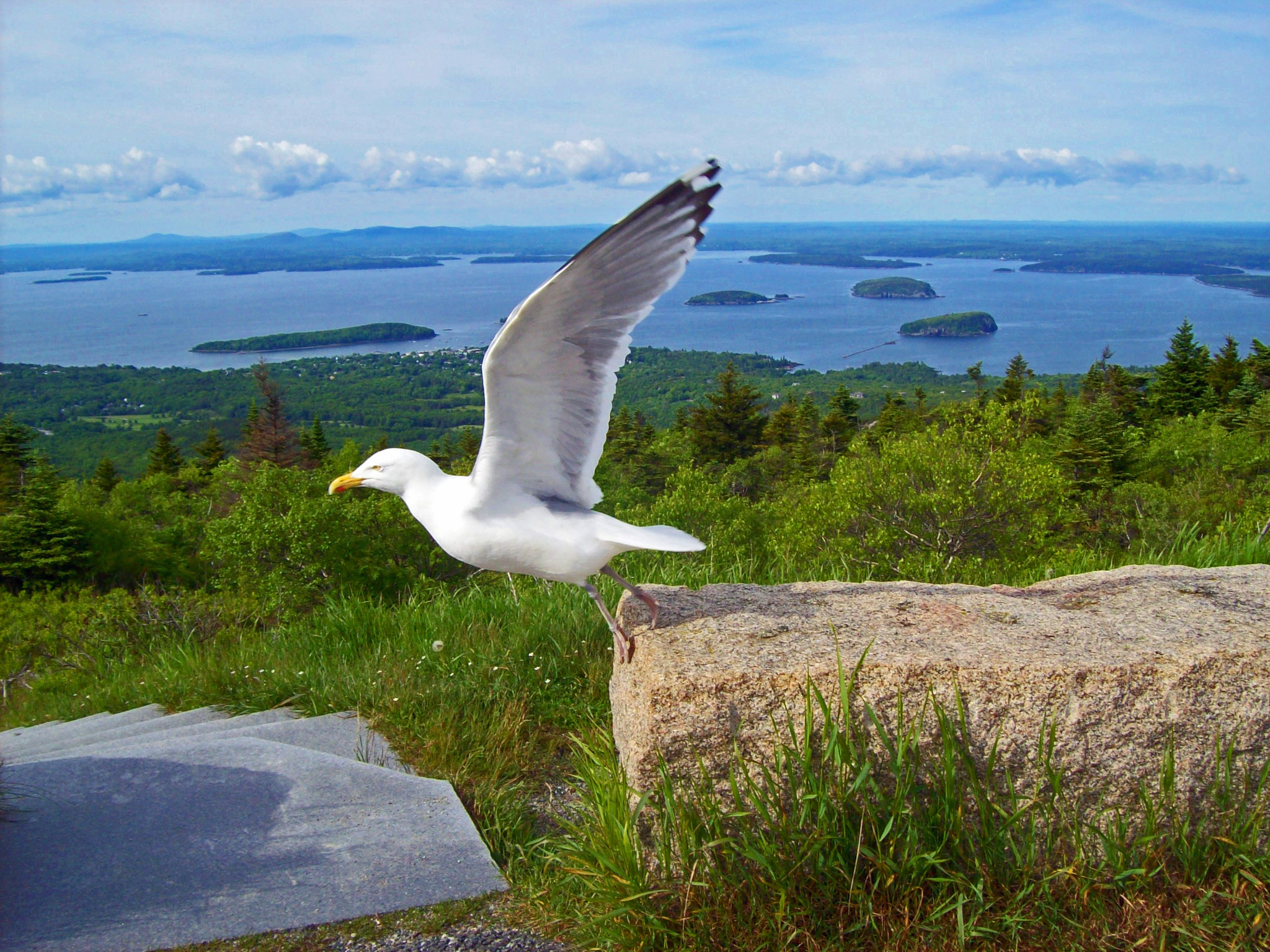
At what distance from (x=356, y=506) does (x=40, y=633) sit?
887 centimetres

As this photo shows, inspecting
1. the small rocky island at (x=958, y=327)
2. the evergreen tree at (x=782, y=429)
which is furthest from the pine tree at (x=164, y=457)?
the small rocky island at (x=958, y=327)

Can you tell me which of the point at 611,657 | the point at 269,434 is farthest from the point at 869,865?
the point at 269,434

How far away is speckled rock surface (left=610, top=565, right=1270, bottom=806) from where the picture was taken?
330cm

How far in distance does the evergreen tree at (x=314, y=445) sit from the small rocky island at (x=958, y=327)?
7536cm

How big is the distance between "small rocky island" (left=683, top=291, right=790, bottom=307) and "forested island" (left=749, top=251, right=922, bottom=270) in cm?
4460

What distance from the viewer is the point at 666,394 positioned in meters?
70.3

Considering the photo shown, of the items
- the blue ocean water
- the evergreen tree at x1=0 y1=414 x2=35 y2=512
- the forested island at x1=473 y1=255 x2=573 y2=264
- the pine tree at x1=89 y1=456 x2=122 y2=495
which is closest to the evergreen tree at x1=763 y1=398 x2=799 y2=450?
the blue ocean water

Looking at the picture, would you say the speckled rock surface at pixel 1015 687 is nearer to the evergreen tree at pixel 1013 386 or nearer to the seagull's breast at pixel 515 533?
the seagull's breast at pixel 515 533

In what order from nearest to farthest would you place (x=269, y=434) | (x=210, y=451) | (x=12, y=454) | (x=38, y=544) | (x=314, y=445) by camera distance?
(x=38, y=544) < (x=12, y=454) < (x=314, y=445) < (x=269, y=434) < (x=210, y=451)

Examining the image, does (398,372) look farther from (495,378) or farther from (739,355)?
(495,378)

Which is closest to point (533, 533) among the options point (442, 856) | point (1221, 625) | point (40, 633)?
point (442, 856)

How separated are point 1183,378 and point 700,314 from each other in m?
77.2

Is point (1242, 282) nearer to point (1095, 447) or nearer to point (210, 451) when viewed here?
point (1095, 447)

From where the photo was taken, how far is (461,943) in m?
3.15
